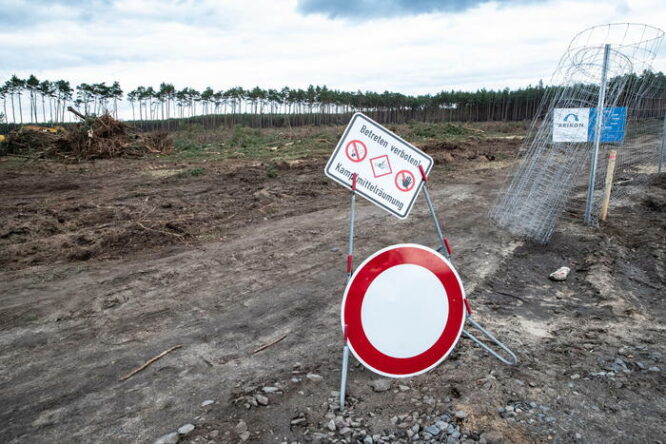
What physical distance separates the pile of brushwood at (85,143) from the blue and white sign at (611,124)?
20155 millimetres

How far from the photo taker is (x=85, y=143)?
2062cm

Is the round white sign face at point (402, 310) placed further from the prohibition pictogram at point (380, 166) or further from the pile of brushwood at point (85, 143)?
the pile of brushwood at point (85, 143)

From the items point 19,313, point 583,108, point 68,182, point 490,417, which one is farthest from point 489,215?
point 68,182

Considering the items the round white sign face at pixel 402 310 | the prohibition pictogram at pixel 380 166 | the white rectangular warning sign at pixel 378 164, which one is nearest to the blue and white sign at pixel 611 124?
the white rectangular warning sign at pixel 378 164

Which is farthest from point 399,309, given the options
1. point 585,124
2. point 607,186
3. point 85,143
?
point 85,143

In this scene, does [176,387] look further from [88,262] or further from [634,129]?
[634,129]

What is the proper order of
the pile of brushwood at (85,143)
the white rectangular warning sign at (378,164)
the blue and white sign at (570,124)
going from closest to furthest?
the white rectangular warning sign at (378,164), the blue and white sign at (570,124), the pile of brushwood at (85,143)

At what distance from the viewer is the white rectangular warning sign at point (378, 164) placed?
332cm

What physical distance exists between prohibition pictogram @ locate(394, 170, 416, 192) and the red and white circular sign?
0.58m

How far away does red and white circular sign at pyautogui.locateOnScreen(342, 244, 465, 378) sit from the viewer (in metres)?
3.03

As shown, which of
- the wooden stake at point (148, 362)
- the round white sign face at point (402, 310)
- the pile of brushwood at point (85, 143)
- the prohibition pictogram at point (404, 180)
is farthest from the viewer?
the pile of brushwood at point (85, 143)

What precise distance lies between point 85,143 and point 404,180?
2172cm

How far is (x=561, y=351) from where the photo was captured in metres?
3.88

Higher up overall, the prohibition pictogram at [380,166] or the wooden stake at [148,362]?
the prohibition pictogram at [380,166]
